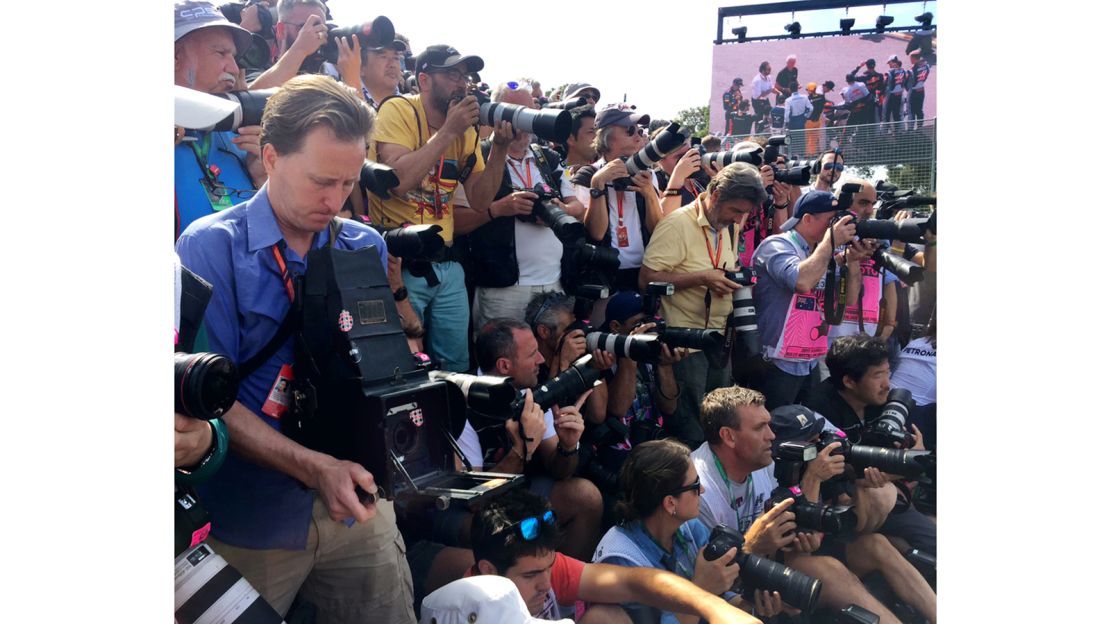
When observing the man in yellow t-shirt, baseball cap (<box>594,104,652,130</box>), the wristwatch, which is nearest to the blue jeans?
the man in yellow t-shirt

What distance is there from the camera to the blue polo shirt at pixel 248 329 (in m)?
1.87

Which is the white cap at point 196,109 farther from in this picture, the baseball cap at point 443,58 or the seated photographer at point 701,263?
the seated photographer at point 701,263

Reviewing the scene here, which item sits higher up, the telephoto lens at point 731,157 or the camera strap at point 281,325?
the telephoto lens at point 731,157

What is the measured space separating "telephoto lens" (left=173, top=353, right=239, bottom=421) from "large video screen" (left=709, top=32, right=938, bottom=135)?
8.31 ft

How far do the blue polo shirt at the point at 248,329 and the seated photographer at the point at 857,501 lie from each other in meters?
1.99

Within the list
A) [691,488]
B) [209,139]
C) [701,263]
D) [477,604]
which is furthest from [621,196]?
[477,604]

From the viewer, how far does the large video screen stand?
3748 mm

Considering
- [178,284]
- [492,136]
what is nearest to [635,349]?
[492,136]

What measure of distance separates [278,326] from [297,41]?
1311mm

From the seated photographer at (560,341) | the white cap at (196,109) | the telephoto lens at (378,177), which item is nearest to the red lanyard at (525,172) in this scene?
the seated photographer at (560,341)
